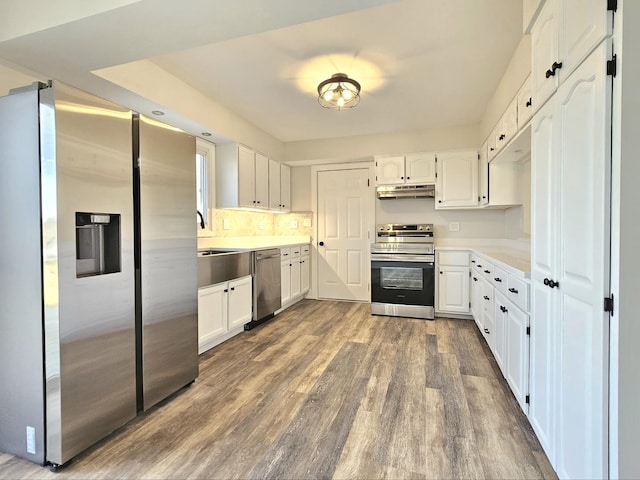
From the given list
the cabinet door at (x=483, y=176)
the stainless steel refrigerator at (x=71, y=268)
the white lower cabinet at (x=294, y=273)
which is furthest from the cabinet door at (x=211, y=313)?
the cabinet door at (x=483, y=176)

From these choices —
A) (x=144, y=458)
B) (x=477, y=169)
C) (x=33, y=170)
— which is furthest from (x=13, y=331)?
(x=477, y=169)

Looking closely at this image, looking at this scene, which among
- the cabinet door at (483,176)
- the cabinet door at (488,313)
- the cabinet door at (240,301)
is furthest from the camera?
the cabinet door at (483,176)

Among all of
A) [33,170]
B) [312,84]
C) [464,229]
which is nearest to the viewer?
[33,170]

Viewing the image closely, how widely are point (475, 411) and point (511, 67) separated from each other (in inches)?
102

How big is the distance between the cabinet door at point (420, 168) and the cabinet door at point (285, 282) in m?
2.01

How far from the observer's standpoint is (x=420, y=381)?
2404 mm

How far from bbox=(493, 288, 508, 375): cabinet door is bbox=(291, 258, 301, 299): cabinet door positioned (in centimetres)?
271

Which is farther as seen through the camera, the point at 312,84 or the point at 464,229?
the point at 464,229

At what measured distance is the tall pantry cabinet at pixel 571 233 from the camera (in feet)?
3.43

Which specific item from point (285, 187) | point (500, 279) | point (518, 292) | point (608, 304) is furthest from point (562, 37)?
point (285, 187)

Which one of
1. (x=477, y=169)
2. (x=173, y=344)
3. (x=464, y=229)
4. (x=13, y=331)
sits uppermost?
(x=477, y=169)

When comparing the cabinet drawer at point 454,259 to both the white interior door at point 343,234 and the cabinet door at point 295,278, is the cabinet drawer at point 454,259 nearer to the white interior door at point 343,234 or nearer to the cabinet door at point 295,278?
the white interior door at point 343,234

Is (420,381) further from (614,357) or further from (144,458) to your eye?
(144,458)

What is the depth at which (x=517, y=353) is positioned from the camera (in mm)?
1993
